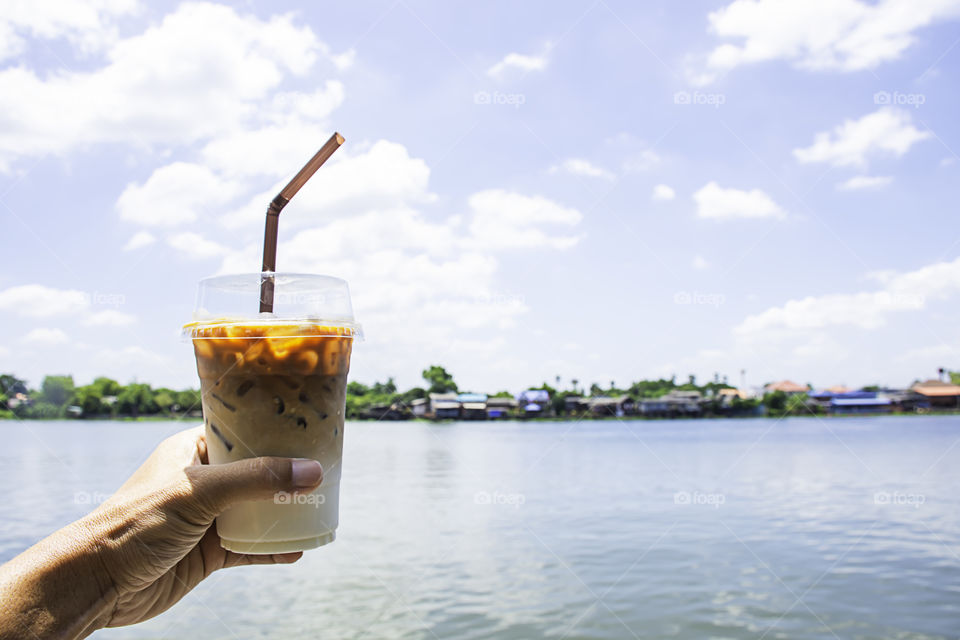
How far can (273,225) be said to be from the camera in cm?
191

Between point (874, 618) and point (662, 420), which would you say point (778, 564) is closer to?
point (874, 618)

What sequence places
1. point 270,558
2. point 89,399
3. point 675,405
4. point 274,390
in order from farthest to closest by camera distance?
1. point 675,405
2. point 89,399
3. point 270,558
4. point 274,390

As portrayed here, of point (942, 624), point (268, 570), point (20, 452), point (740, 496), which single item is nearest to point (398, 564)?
point (268, 570)

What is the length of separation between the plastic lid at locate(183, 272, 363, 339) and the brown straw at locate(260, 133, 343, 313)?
0.5 inches

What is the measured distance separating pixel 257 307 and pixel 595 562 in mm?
12538

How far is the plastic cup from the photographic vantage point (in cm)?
185
